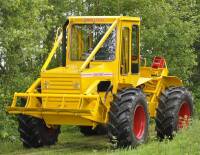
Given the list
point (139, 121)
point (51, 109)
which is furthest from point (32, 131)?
point (139, 121)

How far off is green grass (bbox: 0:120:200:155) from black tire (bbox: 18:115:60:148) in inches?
8.6

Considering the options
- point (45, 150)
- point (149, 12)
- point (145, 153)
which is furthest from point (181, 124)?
point (149, 12)

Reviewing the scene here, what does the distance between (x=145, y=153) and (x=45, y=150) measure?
379 cm

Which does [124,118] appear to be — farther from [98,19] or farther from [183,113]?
[183,113]

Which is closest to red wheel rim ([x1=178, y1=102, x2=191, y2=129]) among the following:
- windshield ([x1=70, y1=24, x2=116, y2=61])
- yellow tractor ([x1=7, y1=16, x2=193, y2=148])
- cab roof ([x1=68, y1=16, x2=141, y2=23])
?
yellow tractor ([x1=7, y1=16, x2=193, y2=148])

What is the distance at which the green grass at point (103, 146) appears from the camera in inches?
412

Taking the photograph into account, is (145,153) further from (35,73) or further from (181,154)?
(35,73)

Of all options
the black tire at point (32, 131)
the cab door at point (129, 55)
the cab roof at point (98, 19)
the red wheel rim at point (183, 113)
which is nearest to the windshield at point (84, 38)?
the cab roof at point (98, 19)

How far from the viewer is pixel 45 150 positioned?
44.5 ft

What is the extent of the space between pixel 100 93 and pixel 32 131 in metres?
1.91

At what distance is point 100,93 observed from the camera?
13.3 m

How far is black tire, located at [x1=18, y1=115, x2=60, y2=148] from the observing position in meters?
13.8

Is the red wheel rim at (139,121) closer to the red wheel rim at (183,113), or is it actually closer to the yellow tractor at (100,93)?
the yellow tractor at (100,93)

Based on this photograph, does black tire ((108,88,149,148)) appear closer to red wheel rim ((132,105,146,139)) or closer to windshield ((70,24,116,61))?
red wheel rim ((132,105,146,139))
